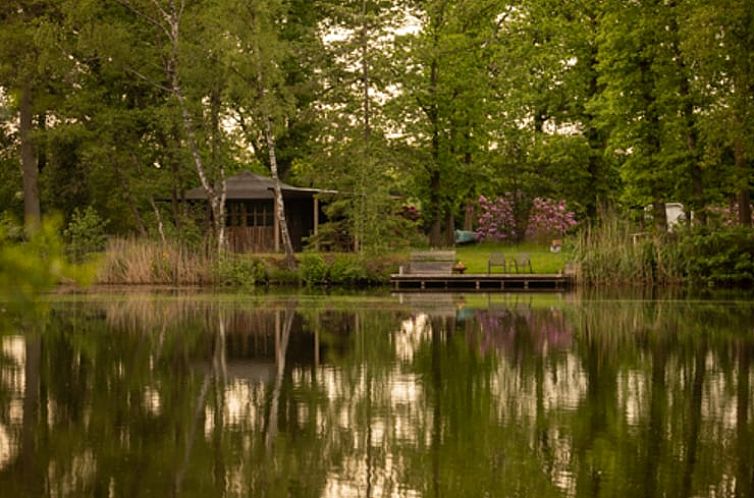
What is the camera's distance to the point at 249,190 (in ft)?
164

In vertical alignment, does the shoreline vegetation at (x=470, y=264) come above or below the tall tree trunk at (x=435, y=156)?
below

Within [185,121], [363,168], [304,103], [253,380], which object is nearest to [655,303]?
[363,168]

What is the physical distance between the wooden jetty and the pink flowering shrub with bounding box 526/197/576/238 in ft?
41.2

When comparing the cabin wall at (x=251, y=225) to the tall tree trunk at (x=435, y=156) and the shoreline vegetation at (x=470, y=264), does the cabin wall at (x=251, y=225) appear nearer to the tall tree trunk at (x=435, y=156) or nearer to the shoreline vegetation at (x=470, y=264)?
the tall tree trunk at (x=435, y=156)

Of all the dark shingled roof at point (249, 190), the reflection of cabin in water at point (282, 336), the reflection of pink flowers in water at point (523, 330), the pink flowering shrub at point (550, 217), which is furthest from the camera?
the pink flowering shrub at point (550, 217)

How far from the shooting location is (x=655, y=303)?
3150 centimetres

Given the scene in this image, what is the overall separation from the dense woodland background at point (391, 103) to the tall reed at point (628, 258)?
1.84m

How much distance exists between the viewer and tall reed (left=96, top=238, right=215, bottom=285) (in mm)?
41031

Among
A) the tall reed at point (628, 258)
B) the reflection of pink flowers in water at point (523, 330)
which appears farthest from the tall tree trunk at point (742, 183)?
the reflection of pink flowers in water at point (523, 330)

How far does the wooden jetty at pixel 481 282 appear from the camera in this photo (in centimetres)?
3922

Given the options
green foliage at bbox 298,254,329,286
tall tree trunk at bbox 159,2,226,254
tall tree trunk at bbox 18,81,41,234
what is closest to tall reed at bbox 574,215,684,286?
green foliage at bbox 298,254,329,286

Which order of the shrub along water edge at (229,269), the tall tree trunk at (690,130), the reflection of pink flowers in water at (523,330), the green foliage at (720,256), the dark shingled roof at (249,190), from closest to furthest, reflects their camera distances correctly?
the reflection of pink flowers in water at (523,330) → the green foliage at (720,256) → the tall tree trunk at (690,130) → the shrub along water edge at (229,269) → the dark shingled roof at (249,190)

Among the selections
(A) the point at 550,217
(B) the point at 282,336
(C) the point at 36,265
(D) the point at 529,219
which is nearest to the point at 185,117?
(A) the point at 550,217

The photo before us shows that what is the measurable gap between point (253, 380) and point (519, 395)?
400cm
